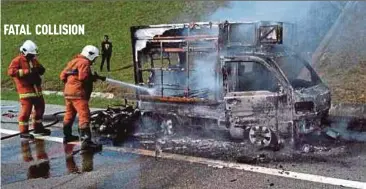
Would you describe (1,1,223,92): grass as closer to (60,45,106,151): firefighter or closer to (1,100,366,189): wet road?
(60,45,106,151): firefighter

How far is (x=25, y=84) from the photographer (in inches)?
366

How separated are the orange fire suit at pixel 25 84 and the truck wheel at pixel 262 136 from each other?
437cm

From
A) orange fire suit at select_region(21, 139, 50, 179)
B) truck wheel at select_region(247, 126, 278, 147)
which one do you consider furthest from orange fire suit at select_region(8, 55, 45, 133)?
truck wheel at select_region(247, 126, 278, 147)

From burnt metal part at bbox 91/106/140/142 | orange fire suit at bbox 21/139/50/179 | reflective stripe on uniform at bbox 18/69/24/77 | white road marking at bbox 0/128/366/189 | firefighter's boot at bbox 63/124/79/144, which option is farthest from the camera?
reflective stripe on uniform at bbox 18/69/24/77

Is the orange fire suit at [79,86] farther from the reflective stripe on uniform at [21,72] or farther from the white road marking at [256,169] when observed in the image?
the reflective stripe on uniform at [21,72]

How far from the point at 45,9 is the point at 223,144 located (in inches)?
897

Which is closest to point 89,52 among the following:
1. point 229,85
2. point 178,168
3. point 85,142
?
point 85,142

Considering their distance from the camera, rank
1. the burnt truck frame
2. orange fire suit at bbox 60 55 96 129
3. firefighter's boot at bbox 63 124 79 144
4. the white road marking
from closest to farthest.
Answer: the white road marking < the burnt truck frame < orange fire suit at bbox 60 55 96 129 < firefighter's boot at bbox 63 124 79 144

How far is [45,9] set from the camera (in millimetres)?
28250

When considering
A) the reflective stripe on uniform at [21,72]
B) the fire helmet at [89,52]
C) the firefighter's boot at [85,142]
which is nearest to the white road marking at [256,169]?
the firefighter's boot at [85,142]

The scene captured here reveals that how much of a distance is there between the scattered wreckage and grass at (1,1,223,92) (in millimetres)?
6159

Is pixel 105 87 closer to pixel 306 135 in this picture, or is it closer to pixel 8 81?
pixel 8 81

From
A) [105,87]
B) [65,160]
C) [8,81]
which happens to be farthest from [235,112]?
[8,81]

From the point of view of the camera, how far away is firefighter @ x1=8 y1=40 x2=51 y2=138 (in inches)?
359
